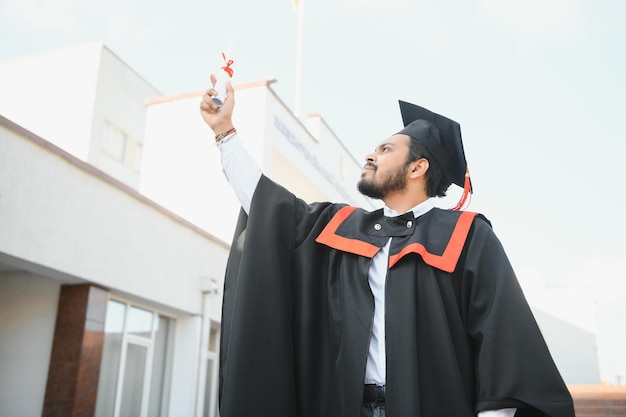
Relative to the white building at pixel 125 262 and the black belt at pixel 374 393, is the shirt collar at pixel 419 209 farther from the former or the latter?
the white building at pixel 125 262

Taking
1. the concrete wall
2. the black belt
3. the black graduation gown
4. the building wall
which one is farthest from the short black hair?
the building wall

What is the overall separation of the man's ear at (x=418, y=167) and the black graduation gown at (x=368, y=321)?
28 cm

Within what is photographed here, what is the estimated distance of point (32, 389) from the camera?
8.84m

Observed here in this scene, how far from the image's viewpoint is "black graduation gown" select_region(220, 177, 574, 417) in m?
2.39

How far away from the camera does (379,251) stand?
2.83 metres

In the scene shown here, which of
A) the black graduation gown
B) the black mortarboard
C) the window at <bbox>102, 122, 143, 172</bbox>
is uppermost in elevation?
the window at <bbox>102, 122, 143, 172</bbox>

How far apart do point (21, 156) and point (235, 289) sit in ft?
20.0

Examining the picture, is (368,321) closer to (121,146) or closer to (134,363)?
(134,363)

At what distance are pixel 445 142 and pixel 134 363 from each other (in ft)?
28.0

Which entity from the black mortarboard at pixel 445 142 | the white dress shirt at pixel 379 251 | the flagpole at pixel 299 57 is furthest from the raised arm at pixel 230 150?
the flagpole at pixel 299 57

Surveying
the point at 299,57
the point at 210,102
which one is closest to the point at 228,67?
the point at 210,102

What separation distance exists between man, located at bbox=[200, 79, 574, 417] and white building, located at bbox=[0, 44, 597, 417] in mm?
5750

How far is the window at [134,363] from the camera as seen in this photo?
384 inches

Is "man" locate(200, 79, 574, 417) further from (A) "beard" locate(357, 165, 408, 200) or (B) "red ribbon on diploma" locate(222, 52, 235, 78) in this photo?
(B) "red ribbon on diploma" locate(222, 52, 235, 78)
